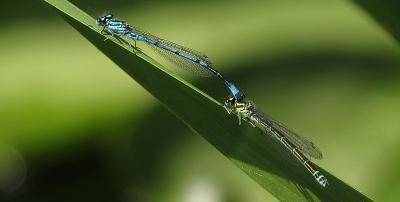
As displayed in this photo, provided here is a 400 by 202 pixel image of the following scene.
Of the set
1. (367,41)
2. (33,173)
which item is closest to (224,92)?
(367,41)

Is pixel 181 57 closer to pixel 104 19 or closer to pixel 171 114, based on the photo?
pixel 171 114

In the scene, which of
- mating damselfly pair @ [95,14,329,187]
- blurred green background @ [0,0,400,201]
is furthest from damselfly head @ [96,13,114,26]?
blurred green background @ [0,0,400,201]

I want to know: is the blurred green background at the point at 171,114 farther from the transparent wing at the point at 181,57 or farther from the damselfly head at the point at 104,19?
the damselfly head at the point at 104,19

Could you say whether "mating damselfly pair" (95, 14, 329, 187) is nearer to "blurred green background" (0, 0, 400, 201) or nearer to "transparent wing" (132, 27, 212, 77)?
"transparent wing" (132, 27, 212, 77)

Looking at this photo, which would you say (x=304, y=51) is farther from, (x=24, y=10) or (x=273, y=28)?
(x=24, y=10)

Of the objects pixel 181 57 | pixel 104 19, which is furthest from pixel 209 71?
pixel 104 19

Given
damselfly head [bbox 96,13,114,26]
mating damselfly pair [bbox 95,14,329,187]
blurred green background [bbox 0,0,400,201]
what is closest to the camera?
mating damselfly pair [bbox 95,14,329,187]

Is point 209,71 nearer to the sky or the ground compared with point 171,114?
nearer to the sky
